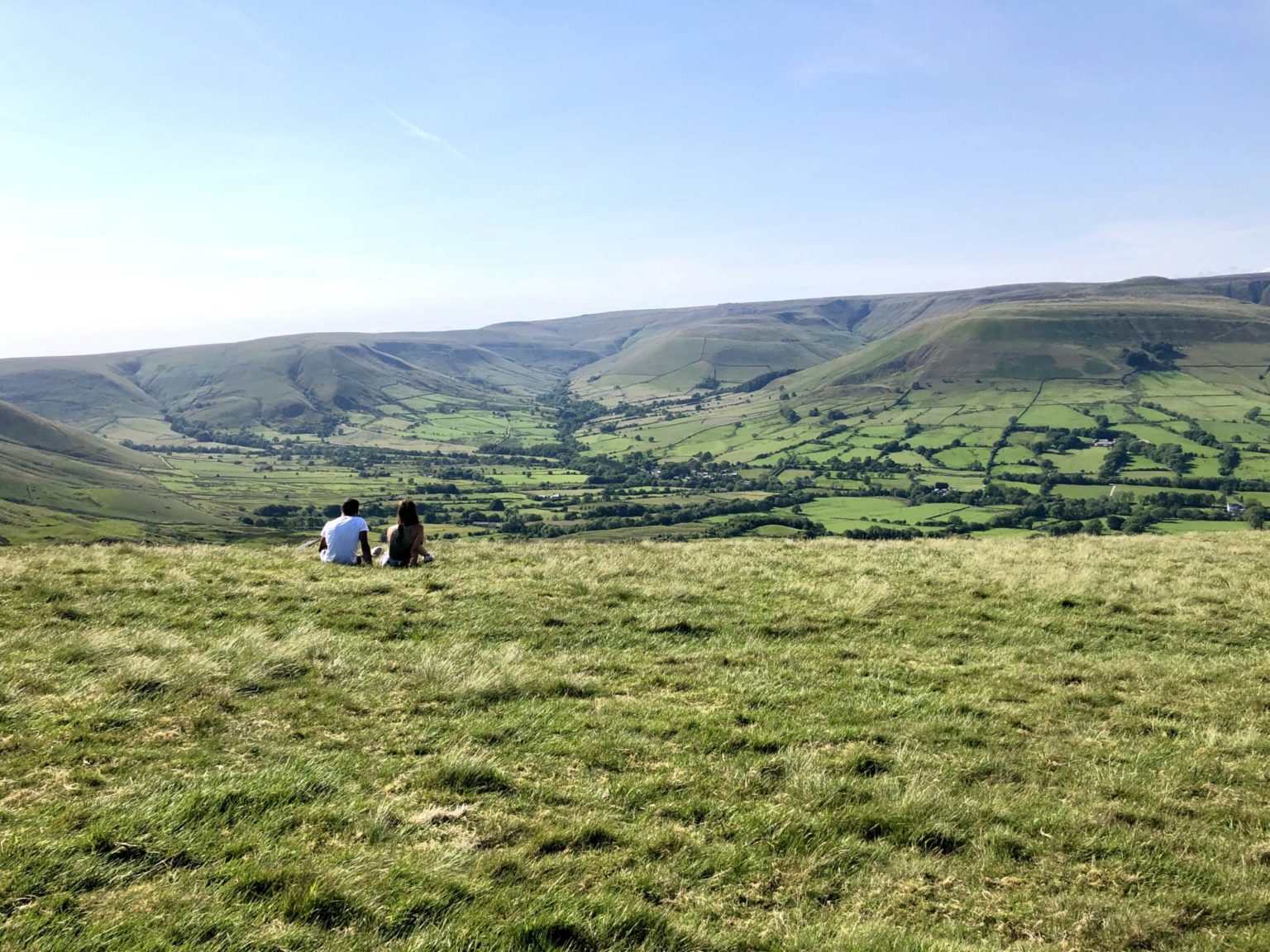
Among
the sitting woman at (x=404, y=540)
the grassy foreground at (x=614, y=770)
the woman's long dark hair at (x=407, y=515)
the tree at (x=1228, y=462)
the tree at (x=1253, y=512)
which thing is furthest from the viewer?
the tree at (x=1228, y=462)

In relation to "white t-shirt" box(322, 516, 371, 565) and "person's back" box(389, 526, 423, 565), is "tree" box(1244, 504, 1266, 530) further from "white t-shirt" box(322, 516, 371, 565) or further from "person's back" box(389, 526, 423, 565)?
"white t-shirt" box(322, 516, 371, 565)

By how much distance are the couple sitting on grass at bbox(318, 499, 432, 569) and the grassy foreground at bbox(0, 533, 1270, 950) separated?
2691 millimetres

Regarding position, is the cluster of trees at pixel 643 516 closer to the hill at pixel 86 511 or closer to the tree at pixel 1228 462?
the tree at pixel 1228 462

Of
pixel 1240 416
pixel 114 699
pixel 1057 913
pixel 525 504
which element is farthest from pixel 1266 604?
pixel 1240 416

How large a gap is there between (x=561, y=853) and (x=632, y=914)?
1.08m

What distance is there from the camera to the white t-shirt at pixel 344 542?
18109mm

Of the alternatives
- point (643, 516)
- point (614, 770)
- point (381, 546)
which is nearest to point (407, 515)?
point (381, 546)

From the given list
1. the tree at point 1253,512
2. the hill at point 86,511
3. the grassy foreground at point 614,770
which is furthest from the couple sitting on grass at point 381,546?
the hill at point 86,511

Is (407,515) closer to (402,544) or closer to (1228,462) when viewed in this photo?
(402,544)

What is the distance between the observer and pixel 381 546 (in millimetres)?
18625

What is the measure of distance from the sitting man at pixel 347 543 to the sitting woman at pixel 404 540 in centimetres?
57

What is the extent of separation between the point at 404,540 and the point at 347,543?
1527 mm

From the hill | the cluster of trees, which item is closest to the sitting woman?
the cluster of trees

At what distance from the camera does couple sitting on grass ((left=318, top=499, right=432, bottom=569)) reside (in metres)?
18.0
